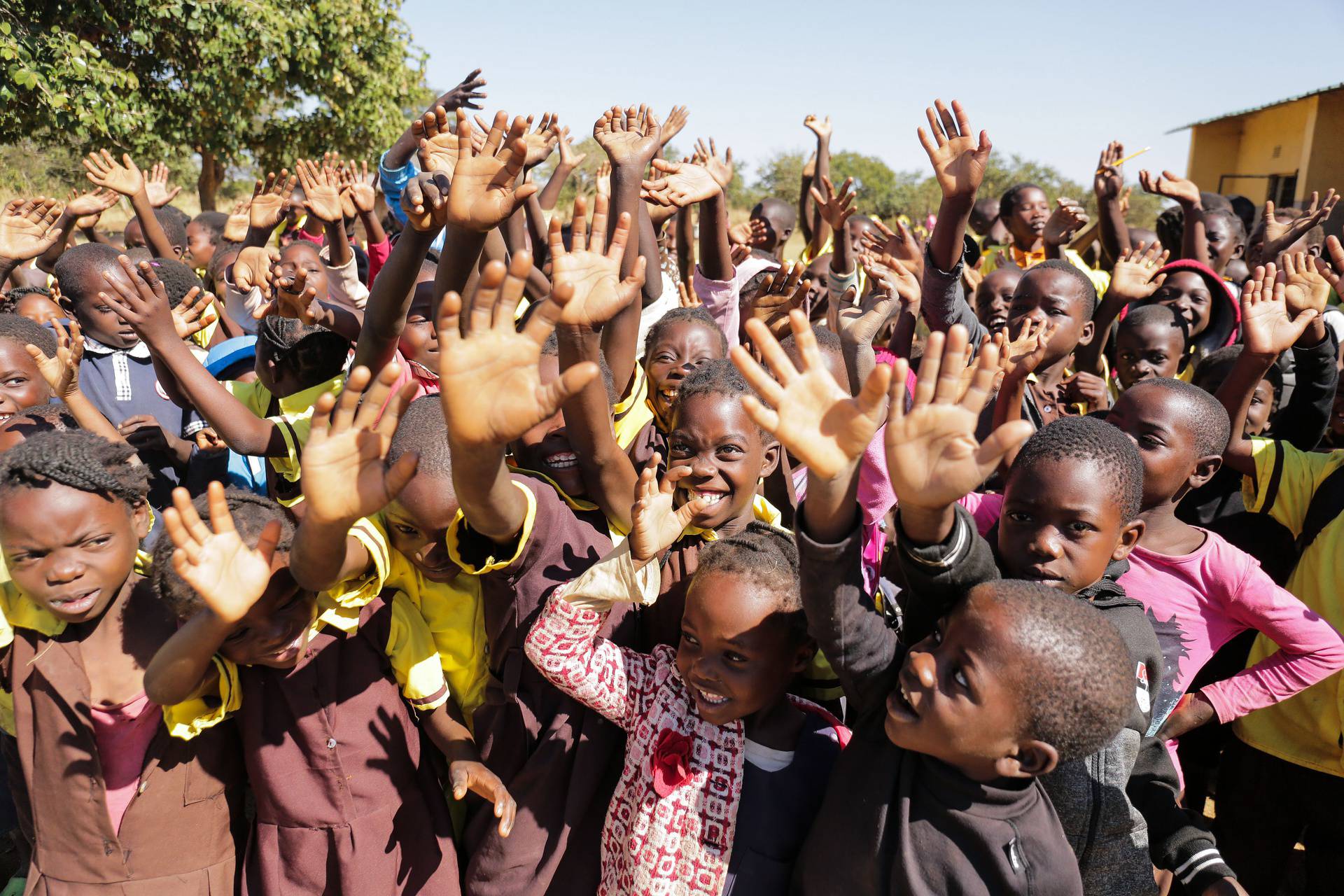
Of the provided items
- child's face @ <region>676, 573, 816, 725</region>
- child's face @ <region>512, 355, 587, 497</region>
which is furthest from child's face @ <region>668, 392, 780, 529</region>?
child's face @ <region>676, 573, 816, 725</region>

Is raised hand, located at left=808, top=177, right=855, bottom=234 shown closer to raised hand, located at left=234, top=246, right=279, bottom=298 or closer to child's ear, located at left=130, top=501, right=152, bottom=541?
raised hand, located at left=234, top=246, right=279, bottom=298

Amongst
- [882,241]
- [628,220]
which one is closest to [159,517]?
[628,220]

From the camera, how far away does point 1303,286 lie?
2764 millimetres

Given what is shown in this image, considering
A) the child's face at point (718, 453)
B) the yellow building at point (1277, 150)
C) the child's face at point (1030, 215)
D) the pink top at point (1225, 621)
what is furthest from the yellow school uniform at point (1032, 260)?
the yellow building at point (1277, 150)

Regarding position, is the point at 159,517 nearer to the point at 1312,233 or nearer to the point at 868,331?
the point at 868,331

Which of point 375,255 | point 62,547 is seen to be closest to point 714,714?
point 62,547

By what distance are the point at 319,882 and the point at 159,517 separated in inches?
40.6

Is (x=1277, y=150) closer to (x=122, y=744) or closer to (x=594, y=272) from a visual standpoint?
(x=594, y=272)

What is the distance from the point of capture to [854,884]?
1520 millimetres

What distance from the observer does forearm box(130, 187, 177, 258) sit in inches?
179

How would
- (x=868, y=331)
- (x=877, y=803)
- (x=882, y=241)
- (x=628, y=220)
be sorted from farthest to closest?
(x=882, y=241) < (x=868, y=331) < (x=628, y=220) < (x=877, y=803)

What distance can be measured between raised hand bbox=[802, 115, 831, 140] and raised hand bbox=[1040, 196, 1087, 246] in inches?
53.5

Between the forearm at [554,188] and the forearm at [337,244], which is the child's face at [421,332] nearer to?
the forearm at [337,244]

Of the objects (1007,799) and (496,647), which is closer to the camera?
(1007,799)
